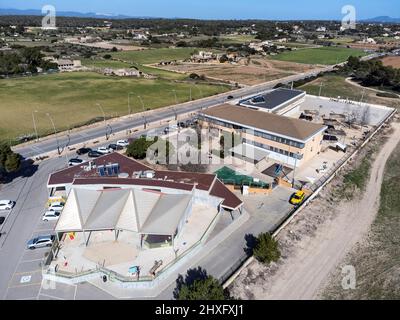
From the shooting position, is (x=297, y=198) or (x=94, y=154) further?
(x=94, y=154)

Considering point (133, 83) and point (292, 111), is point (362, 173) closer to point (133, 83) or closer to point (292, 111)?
point (292, 111)

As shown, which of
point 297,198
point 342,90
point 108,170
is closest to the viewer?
point 297,198

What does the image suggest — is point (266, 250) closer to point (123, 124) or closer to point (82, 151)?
point (82, 151)

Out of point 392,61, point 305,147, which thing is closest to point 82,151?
point 305,147

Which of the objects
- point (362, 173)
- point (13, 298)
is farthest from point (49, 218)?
point (362, 173)

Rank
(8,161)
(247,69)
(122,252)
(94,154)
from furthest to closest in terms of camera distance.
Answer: (247,69) < (94,154) < (8,161) < (122,252)

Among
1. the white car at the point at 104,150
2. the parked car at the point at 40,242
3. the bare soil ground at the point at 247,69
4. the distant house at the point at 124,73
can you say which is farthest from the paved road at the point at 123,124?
the distant house at the point at 124,73

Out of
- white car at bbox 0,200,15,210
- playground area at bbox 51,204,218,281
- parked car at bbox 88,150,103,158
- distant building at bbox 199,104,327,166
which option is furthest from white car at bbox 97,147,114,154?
playground area at bbox 51,204,218,281

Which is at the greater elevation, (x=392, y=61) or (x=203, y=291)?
(x=392, y=61)
